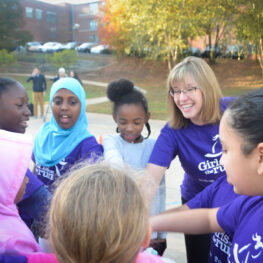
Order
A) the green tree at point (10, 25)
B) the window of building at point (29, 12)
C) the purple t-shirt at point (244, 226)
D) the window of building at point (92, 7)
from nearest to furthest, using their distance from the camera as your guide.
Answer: the purple t-shirt at point (244, 226)
the green tree at point (10, 25)
the window of building at point (29, 12)
the window of building at point (92, 7)

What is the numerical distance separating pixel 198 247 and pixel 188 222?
863 millimetres

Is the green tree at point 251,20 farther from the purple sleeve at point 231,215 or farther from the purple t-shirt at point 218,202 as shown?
the purple sleeve at point 231,215

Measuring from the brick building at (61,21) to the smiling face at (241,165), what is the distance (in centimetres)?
5089

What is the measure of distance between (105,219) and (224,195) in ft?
2.91

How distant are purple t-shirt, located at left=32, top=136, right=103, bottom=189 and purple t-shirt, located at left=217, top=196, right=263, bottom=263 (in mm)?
1067

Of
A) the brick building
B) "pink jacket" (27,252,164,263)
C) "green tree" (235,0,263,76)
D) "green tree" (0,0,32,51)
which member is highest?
the brick building

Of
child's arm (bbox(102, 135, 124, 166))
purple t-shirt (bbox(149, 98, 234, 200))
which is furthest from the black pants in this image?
child's arm (bbox(102, 135, 124, 166))

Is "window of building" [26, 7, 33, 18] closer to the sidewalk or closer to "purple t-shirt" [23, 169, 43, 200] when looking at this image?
the sidewalk

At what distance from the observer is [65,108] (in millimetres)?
2420

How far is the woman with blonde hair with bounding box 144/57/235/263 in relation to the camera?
2.03 metres

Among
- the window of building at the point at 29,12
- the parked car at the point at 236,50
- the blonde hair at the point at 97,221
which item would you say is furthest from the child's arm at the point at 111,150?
the window of building at the point at 29,12

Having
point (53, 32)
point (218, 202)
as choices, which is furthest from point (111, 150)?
point (53, 32)

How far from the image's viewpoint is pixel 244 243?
1177 mm

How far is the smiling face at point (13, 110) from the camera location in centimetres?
217
